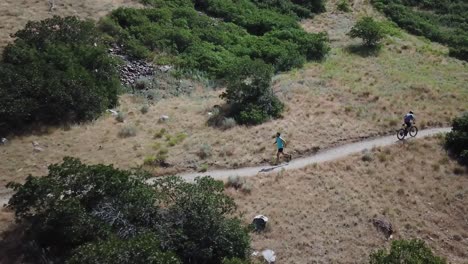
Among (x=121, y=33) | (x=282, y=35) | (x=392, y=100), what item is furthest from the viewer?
(x=282, y=35)

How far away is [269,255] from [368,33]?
27.7 metres

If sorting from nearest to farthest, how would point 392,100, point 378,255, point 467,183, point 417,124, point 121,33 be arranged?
point 378,255 → point 467,183 → point 417,124 → point 392,100 → point 121,33

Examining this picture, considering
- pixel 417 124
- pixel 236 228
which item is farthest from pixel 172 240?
pixel 417 124

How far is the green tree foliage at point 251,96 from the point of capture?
1186 inches

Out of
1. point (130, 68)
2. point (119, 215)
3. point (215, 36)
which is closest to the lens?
point (119, 215)

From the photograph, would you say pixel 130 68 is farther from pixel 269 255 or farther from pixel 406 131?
pixel 269 255

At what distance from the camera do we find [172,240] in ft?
63.3

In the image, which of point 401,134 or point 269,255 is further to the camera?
point 401,134

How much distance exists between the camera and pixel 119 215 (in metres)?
19.8

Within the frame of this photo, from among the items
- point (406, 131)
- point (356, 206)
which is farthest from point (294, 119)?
point (356, 206)

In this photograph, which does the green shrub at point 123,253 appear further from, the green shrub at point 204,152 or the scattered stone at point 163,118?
the scattered stone at point 163,118

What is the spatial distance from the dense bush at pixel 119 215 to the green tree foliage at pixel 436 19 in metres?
32.6

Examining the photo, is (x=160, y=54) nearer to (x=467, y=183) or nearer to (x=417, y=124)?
(x=417, y=124)

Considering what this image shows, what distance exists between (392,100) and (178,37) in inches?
653
